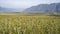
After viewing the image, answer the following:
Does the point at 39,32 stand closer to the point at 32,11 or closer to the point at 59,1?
the point at 32,11

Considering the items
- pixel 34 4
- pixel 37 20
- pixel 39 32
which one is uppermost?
pixel 34 4

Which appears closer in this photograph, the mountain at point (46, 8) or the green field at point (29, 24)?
the green field at point (29, 24)

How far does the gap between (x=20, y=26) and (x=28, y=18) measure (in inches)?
8.1

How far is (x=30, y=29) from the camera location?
6.98ft

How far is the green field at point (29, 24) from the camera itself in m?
2.09

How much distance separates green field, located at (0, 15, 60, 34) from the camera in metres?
2.09

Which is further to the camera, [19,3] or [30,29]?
[19,3]

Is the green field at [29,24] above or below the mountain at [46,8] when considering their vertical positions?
below

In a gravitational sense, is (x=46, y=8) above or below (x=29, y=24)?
above

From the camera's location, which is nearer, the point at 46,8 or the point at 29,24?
the point at 29,24

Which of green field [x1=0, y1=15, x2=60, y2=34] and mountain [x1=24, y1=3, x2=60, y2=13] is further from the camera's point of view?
mountain [x1=24, y1=3, x2=60, y2=13]

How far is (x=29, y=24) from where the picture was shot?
2.21m

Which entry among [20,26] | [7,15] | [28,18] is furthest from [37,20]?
[7,15]

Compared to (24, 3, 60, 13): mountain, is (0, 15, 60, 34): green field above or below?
below
